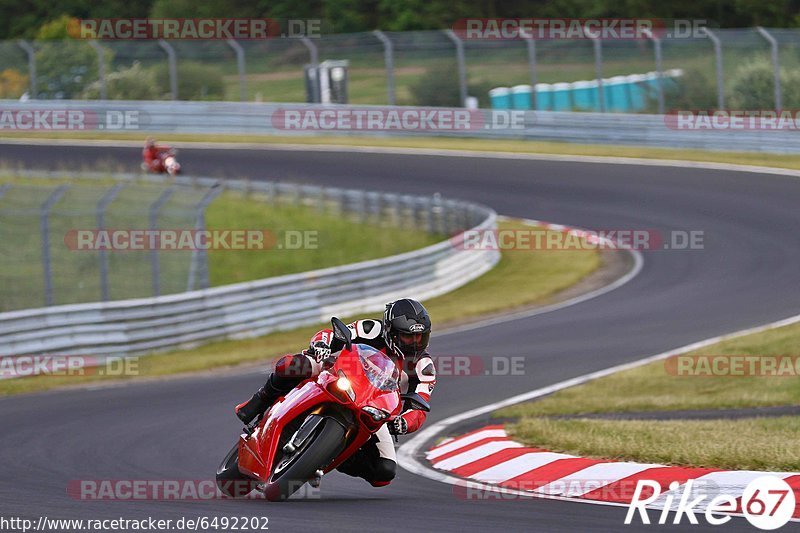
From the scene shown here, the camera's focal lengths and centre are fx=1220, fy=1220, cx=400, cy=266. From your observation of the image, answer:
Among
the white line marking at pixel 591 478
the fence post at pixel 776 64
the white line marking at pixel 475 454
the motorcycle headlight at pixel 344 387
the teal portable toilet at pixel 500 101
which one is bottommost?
the white line marking at pixel 475 454

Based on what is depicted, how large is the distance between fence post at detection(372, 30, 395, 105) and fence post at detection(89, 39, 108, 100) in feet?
28.1

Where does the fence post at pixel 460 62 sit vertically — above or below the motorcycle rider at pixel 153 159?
above

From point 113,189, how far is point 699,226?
1290cm

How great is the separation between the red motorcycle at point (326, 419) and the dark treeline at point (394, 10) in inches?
1644

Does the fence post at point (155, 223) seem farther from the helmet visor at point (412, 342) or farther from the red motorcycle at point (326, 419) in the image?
the helmet visor at point (412, 342)

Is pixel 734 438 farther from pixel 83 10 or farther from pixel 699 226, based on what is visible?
pixel 83 10

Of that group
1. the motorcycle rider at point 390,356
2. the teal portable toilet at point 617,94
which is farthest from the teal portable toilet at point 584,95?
the motorcycle rider at point 390,356

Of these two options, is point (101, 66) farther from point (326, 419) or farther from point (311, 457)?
point (311, 457)

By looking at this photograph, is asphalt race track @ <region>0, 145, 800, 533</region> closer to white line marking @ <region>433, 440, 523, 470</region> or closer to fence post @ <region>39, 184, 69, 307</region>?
white line marking @ <region>433, 440, 523, 470</region>

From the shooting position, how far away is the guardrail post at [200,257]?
59.5 ft

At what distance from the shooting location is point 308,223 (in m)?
27.4

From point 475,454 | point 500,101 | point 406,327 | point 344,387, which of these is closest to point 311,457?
point 344,387

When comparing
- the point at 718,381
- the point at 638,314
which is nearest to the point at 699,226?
the point at 638,314

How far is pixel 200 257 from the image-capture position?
755 inches
